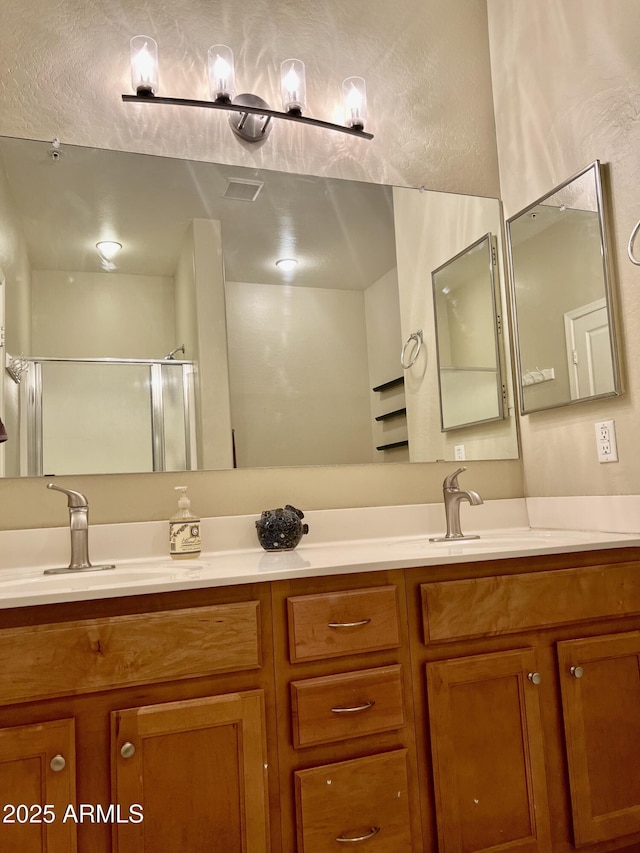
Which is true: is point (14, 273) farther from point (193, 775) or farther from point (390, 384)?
point (193, 775)

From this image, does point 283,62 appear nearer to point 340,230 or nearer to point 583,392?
point 340,230

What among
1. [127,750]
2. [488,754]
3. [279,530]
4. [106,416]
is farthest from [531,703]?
[106,416]

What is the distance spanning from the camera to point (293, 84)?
78.0 inches

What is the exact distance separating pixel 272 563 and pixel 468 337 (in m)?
1.13

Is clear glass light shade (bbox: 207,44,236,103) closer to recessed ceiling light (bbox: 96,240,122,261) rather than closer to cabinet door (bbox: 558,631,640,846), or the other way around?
recessed ceiling light (bbox: 96,240,122,261)

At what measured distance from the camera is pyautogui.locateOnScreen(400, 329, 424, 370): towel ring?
2074 mm

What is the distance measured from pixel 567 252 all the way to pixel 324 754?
5.11 feet

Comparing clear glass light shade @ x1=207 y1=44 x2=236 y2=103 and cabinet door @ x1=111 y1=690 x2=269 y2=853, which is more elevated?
clear glass light shade @ x1=207 y1=44 x2=236 y2=103

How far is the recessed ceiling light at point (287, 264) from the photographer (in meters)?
1.97

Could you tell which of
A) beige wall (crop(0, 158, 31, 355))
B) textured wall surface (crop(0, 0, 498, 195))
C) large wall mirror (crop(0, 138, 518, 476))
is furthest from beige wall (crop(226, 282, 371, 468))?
beige wall (crop(0, 158, 31, 355))

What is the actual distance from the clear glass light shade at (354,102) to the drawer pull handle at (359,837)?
1.93 meters

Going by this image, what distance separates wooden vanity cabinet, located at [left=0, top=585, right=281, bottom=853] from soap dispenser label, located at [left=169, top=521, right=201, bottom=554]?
1.46 ft

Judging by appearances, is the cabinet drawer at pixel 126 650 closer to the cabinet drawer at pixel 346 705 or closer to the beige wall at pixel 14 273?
the cabinet drawer at pixel 346 705

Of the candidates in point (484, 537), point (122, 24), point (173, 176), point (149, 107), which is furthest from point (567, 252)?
point (122, 24)
